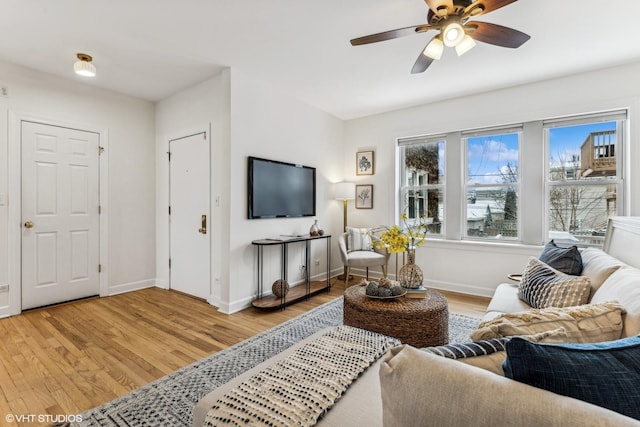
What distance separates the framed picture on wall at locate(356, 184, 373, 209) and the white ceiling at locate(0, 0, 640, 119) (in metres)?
1.52

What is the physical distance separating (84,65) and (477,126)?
4.46 metres

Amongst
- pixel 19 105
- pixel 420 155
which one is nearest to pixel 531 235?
pixel 420 155

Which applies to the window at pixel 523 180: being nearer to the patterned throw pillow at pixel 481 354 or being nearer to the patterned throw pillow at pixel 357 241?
the patterned throw pillow at pixel 357 241

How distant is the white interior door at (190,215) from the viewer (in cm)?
354

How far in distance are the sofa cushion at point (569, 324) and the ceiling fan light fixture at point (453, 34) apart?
68.1 inches

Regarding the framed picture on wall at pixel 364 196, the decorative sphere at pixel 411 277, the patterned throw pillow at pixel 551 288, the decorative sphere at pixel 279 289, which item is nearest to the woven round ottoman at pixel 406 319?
the decorative sphere at pixel 411 277

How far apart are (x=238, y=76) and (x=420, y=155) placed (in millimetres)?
2768

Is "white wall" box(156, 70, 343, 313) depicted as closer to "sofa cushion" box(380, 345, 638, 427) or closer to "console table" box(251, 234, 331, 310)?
"console table" box(251, 234, 331, 310)

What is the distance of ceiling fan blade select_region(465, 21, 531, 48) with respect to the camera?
1.91 metres

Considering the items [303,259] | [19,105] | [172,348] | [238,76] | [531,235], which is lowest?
[172,348]

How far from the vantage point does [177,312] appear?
318cm

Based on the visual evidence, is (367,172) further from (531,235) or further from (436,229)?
(531,235)

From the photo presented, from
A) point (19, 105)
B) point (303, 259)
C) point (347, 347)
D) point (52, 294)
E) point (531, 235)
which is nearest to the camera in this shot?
point (347, 347)

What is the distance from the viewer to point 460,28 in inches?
74.5
